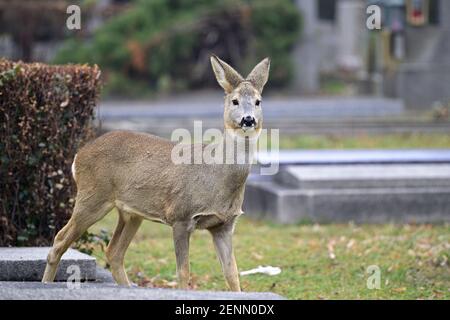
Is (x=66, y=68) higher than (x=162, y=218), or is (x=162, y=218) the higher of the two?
(x=66, y=68)

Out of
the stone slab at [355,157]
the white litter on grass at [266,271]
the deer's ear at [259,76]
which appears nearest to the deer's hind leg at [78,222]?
the deer's ear at [259,76]

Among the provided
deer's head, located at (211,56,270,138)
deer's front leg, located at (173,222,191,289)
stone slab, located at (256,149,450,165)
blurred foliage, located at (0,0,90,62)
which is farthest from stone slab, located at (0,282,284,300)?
blurred foliage, located at (0,0,90,62)

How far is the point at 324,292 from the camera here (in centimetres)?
876

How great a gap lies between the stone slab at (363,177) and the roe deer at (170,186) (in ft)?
13.6

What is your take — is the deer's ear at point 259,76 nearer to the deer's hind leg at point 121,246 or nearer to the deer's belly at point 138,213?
the deer's belly at point 138,213

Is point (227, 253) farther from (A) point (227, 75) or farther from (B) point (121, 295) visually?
(B) point (121, 295)

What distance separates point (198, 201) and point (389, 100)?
17.6 m

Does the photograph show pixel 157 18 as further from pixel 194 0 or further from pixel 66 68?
pixel 66 68

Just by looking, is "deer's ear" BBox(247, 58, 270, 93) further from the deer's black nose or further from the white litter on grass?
the white litter on grass

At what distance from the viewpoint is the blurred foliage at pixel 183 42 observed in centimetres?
2659

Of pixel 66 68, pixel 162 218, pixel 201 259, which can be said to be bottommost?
pixel 201 259
